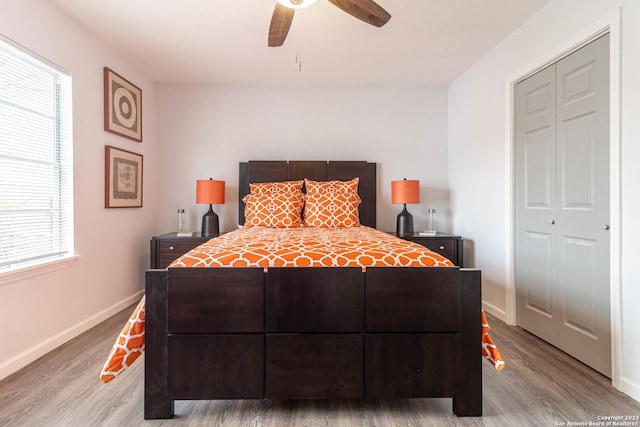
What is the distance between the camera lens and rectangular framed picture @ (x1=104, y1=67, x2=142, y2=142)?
2900 millimetres

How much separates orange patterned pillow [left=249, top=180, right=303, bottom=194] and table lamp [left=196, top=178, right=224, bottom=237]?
353mm

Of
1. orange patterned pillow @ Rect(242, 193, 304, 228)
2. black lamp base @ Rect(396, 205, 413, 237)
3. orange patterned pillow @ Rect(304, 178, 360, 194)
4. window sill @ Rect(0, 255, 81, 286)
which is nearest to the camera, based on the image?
window sill @ Rect(0, 255, 81, 286)

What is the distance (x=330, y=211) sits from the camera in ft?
10.6

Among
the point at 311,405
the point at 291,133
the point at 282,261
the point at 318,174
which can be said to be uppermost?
the point at 291,133

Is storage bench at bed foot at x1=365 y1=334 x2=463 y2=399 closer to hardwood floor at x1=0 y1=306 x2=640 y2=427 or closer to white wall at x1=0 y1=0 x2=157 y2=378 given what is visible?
hardwood floor at x1=0 y1=306 x2=640 y2=427

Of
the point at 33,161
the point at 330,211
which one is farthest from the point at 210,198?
the point at 33,161

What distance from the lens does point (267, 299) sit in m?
1.53

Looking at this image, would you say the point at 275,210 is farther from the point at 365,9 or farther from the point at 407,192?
the point at 365,9

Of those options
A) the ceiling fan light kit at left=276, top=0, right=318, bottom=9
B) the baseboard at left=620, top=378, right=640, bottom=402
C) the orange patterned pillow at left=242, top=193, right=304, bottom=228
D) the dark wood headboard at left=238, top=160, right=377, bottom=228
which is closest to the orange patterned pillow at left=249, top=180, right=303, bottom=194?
the orange patterned pillow at left=242, top=193, right=304, bottom=228

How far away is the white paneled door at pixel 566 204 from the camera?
76.4 inches

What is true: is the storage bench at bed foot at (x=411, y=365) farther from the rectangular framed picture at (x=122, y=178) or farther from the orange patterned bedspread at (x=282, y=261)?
the rectangular framed picture at (x=122, y=178)

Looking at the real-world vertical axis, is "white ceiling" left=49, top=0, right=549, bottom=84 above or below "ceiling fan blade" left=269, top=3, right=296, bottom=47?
above

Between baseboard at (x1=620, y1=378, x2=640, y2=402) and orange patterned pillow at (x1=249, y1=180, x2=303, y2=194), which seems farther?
orange patterned pillow at (x1=249, y1=180, x2=303, y2=194)

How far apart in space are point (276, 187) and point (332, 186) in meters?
0.60
